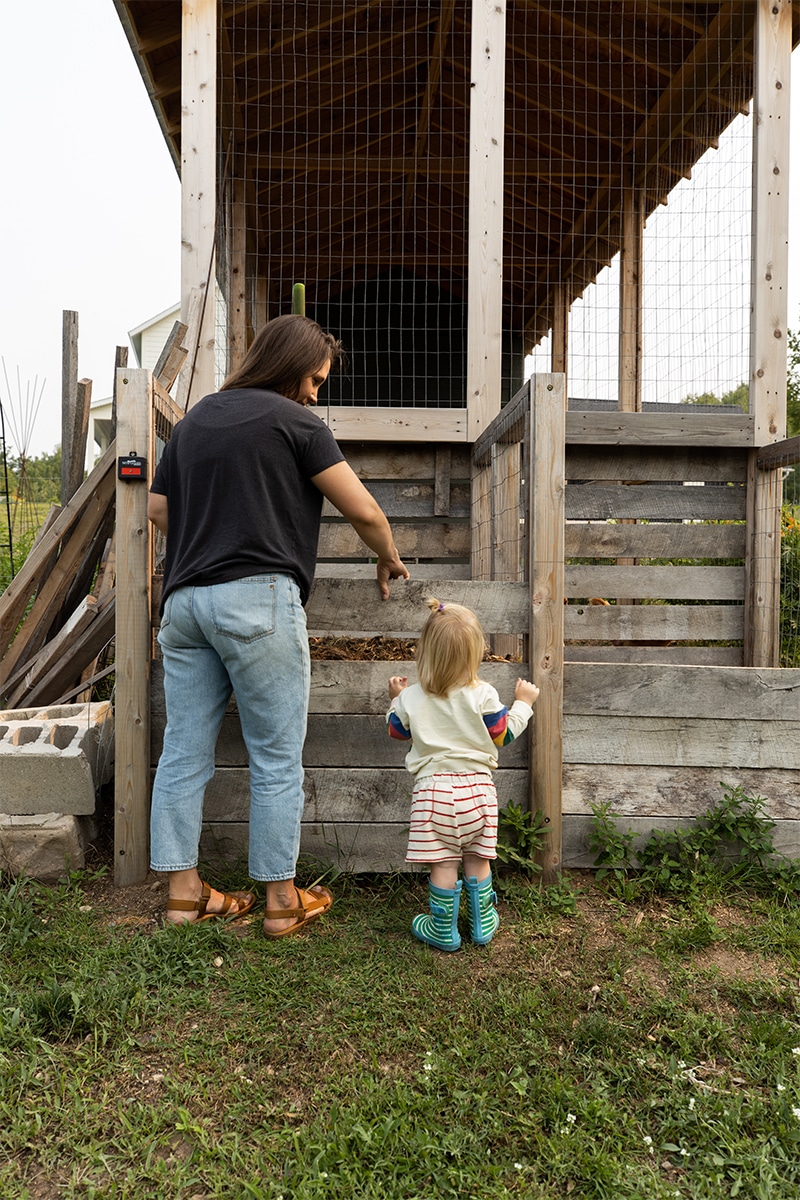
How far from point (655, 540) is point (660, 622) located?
0.47 meters

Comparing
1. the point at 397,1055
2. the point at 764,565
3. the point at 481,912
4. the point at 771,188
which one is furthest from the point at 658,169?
the point at 397,1055

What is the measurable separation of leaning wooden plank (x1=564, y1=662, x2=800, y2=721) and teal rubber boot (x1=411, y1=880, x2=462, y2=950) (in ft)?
2.96

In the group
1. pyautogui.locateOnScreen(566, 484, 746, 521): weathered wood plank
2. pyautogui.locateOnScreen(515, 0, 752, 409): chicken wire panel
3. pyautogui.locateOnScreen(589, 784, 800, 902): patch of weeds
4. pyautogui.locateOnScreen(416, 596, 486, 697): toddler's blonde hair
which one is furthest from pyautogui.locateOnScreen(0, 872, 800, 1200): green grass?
pyautogui.locateOnScreen(515, 0, 752, 409): chicken wire panel

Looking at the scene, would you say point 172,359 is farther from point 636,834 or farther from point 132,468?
point 636,834

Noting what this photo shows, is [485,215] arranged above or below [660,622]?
above

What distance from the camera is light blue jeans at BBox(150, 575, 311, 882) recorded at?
2.43 metres

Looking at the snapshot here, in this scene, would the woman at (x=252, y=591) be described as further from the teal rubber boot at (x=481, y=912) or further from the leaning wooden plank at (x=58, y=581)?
the leaning wooden plank at (x=58, y=581)

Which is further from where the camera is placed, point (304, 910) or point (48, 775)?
point (48, 775)

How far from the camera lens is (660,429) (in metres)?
4.61

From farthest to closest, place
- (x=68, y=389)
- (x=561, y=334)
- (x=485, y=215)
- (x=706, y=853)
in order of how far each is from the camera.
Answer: (x=561, y=334)
(x=68, y=389)
(x=485, y=215)
(x=706, y=853)

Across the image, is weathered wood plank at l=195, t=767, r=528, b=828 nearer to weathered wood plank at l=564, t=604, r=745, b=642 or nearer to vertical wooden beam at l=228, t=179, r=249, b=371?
weathered wood plank at l=564, t=604, r=745, b=642

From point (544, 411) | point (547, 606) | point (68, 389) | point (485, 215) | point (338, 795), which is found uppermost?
point (485, 215)

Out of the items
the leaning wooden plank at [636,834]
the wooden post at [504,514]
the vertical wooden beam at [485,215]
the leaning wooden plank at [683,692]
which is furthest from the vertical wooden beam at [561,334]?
the leaning wooden plank at [636,834]

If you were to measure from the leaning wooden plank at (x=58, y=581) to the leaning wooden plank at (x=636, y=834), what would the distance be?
7.80ft
